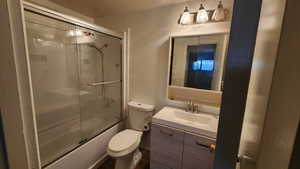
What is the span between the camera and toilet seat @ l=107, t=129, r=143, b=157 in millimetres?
1382

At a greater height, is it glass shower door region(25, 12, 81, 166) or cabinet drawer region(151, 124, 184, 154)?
glass shower door region(25, 12, 81, 166)

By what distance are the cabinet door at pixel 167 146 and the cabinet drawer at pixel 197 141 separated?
0.06m

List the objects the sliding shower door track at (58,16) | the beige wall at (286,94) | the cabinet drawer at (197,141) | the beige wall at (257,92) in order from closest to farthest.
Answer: the beige wall at (286,94), the beige wall at (257,92), the sliding shower door track at (58,16), the cabinet drawer at (197,141)

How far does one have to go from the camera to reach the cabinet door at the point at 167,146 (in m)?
1.34

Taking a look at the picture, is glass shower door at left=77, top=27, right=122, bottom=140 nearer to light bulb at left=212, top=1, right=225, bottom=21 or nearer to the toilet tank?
the toilet tank

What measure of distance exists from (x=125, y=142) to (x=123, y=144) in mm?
40

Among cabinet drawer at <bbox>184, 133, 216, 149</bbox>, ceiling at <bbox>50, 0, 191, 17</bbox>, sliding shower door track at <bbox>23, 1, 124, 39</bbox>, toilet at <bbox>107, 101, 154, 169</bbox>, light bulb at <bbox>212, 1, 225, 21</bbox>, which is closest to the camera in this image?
sliding shower door track at <bbox>23, 1, 124, 39</bbox>

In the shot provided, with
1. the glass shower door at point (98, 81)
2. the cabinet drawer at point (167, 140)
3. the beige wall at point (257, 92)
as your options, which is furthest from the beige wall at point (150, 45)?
the beige wall at point (257, 92)

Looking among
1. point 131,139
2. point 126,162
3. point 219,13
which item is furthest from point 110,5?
point 126,162

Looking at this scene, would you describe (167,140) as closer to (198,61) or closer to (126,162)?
(126,162)

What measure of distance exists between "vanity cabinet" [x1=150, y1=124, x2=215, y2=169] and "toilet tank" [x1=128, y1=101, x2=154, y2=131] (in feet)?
1.17

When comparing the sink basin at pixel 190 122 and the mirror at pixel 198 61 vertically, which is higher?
the mirror at pixel 198 61

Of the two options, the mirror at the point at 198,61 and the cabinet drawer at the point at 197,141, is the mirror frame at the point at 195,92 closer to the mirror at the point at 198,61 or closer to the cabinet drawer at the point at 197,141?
the mirror at the point at 198,61

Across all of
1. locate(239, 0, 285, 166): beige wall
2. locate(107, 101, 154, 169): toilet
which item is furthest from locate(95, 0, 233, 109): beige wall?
locate(239, 0, 285, 166): beige wall
